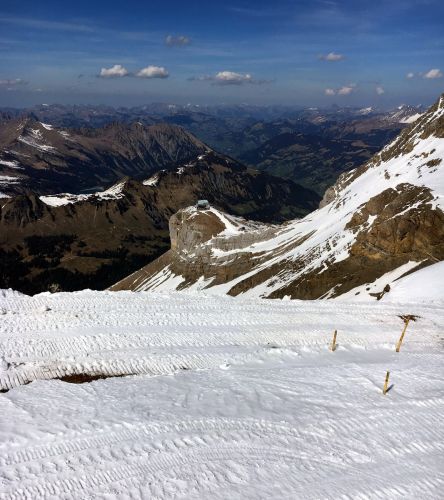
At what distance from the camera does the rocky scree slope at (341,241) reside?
59.3m

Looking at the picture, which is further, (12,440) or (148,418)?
(148,418)

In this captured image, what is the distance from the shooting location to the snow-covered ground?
1093 cm

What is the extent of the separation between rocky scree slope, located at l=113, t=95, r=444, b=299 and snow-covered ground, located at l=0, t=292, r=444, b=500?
29.0 metres

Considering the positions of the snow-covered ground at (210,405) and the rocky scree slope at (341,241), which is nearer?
the snow-covered ground at (210,405)

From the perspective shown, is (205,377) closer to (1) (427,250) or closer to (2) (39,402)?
(2) (39,402)

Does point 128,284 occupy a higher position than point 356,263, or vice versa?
point 356,263

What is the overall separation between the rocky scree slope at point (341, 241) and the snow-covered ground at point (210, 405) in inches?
1142

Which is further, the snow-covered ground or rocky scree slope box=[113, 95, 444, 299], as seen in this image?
rocky scree slope box=[113, 95, 444, 299]

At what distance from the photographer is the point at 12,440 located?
11602 mm

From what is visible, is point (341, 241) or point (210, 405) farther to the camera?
point (341, 241)

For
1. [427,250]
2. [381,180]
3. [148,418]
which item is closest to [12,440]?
[148,418]

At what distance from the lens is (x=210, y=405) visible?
47.4 feet

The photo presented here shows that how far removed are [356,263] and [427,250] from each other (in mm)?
9820

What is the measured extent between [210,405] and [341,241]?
6315cm
